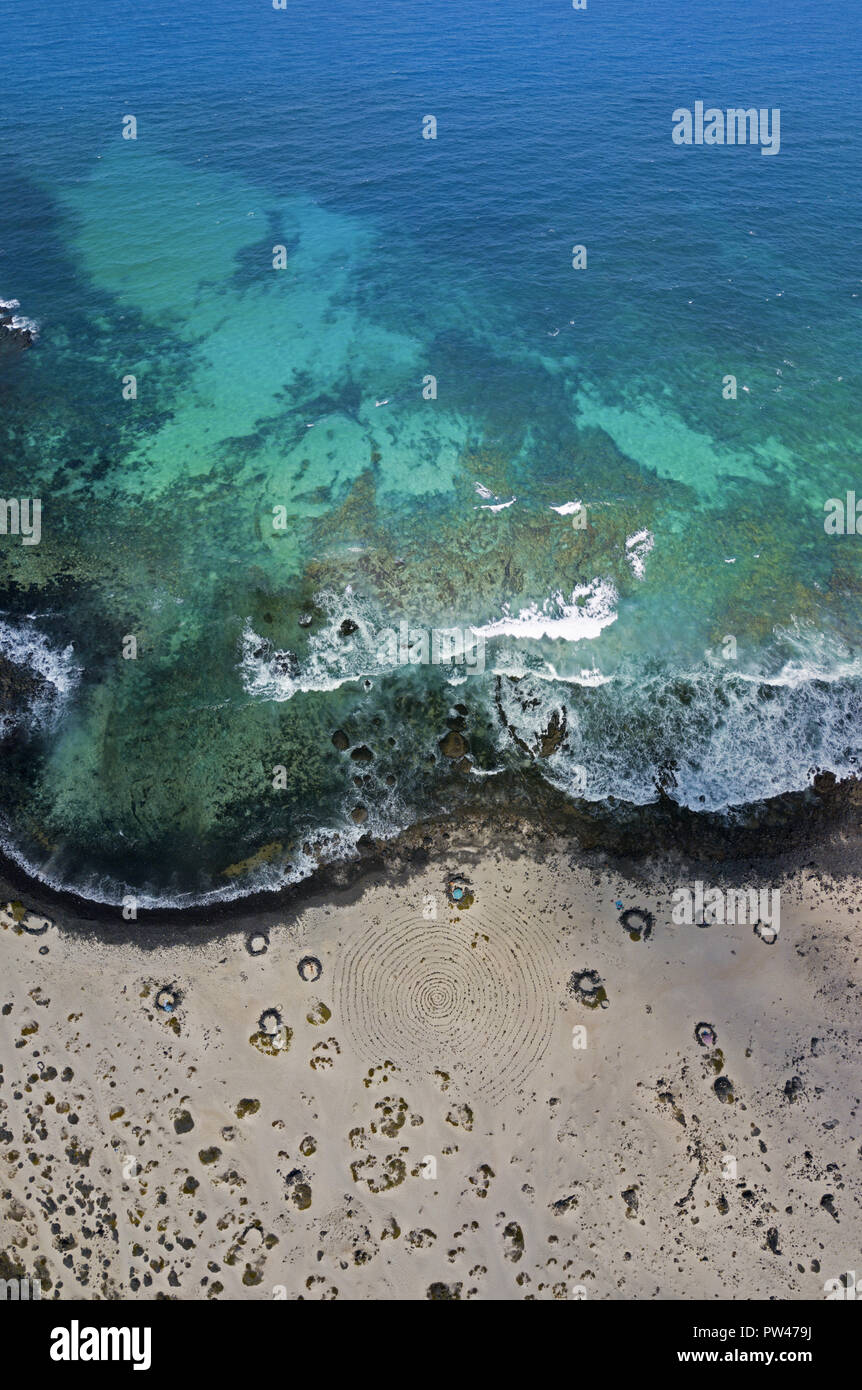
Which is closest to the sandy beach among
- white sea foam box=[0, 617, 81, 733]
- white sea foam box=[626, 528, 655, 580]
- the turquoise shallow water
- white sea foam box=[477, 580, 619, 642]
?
the turquoise shallow water

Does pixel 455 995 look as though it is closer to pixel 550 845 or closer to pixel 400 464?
pixel 550 845

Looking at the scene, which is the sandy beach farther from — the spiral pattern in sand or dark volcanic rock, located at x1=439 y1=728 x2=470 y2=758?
dark volcanic rock, located at x1=439 y1=728 x2=470 y2=758

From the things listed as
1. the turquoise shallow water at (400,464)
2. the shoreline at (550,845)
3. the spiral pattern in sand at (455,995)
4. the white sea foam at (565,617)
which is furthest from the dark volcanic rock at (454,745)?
the spiral pattern in sand at (455,995)

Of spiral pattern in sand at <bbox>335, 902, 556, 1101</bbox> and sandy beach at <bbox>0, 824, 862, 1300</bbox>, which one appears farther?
spiral pattern in sand at <bbox>335, 902, 556, 1101</bbox>

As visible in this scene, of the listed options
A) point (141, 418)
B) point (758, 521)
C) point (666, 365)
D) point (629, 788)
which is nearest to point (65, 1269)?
point (629, 788)

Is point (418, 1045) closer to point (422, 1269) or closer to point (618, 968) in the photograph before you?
point (422, 1269)
